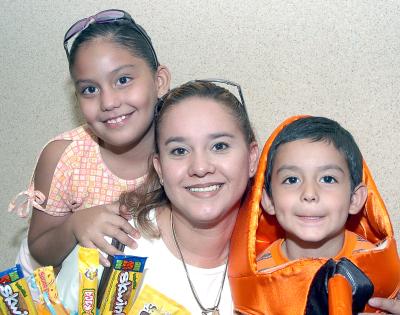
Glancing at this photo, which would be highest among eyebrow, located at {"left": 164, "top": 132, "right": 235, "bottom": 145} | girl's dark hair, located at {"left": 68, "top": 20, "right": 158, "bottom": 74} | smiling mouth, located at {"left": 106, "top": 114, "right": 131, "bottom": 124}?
girl's dark hair, located at {"left": 68, "top": 20, "right": 158, "bottom": 74}

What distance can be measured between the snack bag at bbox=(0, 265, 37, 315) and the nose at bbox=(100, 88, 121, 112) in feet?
1.34

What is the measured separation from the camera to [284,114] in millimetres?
1422

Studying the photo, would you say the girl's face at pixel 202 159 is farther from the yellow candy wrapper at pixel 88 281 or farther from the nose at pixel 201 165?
the yellow candy wrapper at pixel 88 281

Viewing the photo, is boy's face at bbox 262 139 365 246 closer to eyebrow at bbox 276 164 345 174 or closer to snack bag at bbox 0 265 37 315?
eyebrow at bbox 276 164 345 174

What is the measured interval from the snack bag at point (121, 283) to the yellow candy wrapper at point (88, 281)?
23mm

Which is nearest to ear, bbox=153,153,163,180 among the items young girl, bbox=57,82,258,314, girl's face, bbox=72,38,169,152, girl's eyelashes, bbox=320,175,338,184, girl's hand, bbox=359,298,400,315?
young girl, bbox=57,82,258,314

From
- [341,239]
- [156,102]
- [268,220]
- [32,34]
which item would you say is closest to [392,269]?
[341,239]

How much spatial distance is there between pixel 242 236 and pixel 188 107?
0.28m

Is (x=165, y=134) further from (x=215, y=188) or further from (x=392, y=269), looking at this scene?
(x=392, y=269)

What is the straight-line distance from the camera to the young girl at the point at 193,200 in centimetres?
98

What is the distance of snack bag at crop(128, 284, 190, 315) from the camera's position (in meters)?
0.91

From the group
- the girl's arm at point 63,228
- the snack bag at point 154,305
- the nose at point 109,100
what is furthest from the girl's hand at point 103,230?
the nose at point 109,100

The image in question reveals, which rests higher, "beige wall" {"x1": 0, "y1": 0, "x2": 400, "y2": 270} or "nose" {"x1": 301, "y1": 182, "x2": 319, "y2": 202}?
"beige wall" {"x1": 0, "y1": 0, "x2": 400, "y2": 270}

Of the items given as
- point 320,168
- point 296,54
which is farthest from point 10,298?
point 296,54
